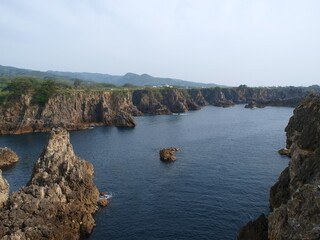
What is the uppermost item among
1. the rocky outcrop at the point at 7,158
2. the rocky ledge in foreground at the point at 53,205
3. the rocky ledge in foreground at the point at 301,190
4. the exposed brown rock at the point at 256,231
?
the rocky ledge in foreground at the point at 301,190

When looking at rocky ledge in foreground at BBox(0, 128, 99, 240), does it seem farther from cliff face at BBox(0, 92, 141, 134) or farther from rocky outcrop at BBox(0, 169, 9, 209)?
cliff face at BBox(0, 92, 141, 134)

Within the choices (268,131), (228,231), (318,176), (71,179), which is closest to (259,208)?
(228,231)

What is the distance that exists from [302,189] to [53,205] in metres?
40.7

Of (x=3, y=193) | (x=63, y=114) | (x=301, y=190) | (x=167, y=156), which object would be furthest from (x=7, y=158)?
(x=301, y=190)

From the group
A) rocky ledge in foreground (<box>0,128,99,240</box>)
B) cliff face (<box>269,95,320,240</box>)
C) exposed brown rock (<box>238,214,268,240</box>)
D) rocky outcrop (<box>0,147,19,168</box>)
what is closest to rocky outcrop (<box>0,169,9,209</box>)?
rocky ledge in foreground (<box>0,128,99,240</box>)

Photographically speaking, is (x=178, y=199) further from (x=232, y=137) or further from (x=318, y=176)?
(x=232, y=137)

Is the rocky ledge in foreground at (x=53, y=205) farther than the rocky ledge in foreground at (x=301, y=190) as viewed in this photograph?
Yes

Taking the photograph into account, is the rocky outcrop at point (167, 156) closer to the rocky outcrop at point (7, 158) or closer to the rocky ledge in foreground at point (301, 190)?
the rocky ledge in foreground at point (301, 190)

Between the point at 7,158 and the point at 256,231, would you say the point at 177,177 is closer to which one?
the point at 256,231

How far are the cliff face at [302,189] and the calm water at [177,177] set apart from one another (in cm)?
1188

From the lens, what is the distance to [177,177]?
72.4 meters

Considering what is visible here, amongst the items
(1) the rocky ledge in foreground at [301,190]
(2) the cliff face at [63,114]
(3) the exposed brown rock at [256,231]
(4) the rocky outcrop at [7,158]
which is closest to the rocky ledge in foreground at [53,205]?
(3) the exposed brown rock at [256,231]

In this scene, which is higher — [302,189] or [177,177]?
[302,189]

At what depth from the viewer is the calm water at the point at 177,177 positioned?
49.3 m
